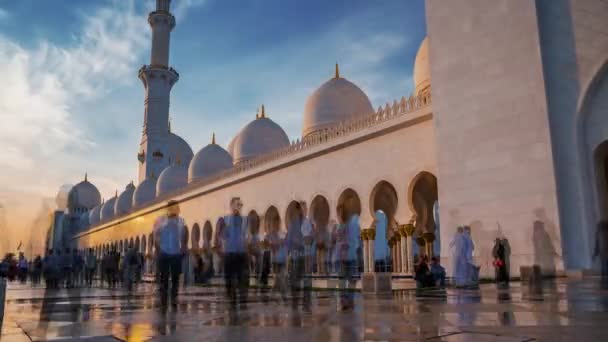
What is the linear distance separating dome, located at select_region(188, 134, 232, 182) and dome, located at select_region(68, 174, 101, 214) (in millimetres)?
28454

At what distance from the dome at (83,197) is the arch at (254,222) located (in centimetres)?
3513

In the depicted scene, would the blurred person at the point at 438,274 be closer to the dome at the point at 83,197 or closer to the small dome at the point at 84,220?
the small dome at the point at 84,220

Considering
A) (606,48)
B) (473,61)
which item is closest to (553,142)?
(606,48)

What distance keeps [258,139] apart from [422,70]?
30.0ft

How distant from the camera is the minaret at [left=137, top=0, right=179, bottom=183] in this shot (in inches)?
1242

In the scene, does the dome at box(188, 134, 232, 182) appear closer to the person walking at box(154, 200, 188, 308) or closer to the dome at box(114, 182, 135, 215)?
the dome at box(114, 182, 135, 215)

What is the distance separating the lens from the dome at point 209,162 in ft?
78.4

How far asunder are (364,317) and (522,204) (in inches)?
264

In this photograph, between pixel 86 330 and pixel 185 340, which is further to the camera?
pixel 86 330

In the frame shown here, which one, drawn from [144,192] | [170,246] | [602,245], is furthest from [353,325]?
[144,192]

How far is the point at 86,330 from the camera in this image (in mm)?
2746

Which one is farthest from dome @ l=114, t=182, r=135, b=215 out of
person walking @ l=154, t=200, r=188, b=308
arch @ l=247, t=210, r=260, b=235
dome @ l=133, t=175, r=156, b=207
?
person walking @ l=154, t=200, r=188, b=308

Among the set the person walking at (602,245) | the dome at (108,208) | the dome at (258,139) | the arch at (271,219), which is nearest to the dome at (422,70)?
the arch at (271,219)

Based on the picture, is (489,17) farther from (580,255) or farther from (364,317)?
(364,317)
